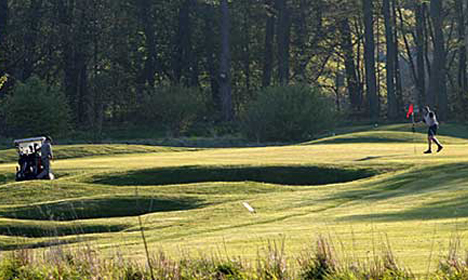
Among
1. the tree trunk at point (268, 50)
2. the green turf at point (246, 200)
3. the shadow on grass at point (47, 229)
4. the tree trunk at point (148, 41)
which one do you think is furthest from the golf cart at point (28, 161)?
the tree trunk at point (268, 50)

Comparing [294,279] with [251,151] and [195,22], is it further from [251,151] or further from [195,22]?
[195,22]

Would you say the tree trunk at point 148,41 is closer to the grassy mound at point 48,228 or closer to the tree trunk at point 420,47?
the tree trunk at point 420,47

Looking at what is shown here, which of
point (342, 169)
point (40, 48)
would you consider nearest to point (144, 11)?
point (40, 48)

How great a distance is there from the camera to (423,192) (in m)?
25.6

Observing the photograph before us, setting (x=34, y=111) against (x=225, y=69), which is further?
(x=225, y=69)

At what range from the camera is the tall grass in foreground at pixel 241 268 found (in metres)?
11.8

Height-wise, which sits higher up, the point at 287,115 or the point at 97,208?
the point at 287,115

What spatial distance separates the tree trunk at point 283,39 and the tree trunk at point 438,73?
12023 millimetres

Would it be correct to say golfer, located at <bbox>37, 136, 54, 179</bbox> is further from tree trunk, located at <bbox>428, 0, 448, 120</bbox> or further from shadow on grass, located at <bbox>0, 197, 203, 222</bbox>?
tree trunk, located at <bbox>428, 0, 448, 120</bbox>

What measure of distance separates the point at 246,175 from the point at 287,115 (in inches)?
841

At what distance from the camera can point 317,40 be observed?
8375 centimetres

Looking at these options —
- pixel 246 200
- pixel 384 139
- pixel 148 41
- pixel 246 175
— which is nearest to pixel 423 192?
pixel 246 200

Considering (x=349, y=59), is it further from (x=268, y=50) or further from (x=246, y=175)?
(x=246, y=175)

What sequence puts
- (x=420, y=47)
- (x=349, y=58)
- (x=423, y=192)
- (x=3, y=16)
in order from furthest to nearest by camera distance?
(x=349, y=58)
(x=420, y=47)
(x=3, y=16)
(x=423, y=192)
